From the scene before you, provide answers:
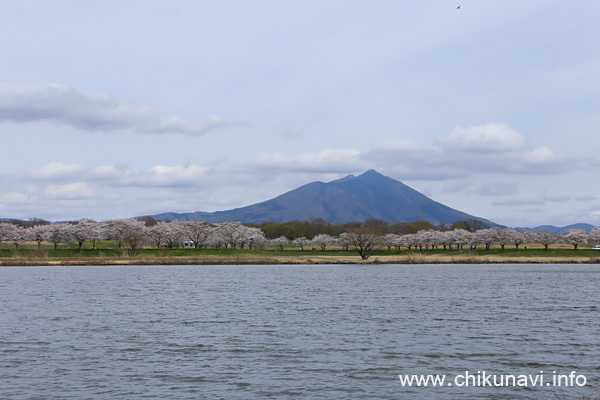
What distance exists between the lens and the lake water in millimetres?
21109

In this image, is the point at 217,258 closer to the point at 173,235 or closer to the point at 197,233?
the point at 173,235

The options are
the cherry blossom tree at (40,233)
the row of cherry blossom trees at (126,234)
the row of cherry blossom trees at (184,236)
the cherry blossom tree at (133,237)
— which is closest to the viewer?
the cherry blossom tree at (133,237)

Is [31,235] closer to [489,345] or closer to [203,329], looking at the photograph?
[203,329]

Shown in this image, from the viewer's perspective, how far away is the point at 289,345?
29.5 metres

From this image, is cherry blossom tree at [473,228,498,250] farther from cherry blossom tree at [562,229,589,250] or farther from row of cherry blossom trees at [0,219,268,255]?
row of cherry blossom trees at [0,219,268,255]

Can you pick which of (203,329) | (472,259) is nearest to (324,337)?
(203,329)

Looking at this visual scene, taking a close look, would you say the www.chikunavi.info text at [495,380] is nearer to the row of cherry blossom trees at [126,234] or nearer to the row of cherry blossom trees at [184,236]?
the row of cherry blossom trees at [184,236]

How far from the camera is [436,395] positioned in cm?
2031

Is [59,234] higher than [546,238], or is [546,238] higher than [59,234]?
[59,234]

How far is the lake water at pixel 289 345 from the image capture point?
21.1m

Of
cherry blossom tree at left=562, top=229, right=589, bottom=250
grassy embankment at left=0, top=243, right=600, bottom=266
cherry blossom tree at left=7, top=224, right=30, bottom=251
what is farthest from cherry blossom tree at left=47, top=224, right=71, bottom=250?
cherry blossom tree at left=562, top=229, right=589, bottom=250

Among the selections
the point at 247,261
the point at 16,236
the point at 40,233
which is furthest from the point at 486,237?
the point at 16,236

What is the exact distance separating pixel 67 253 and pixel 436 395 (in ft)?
473

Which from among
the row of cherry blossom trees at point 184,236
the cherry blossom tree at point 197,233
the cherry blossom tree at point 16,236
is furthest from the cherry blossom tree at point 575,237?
the cherry blossom tree at point 16,236
